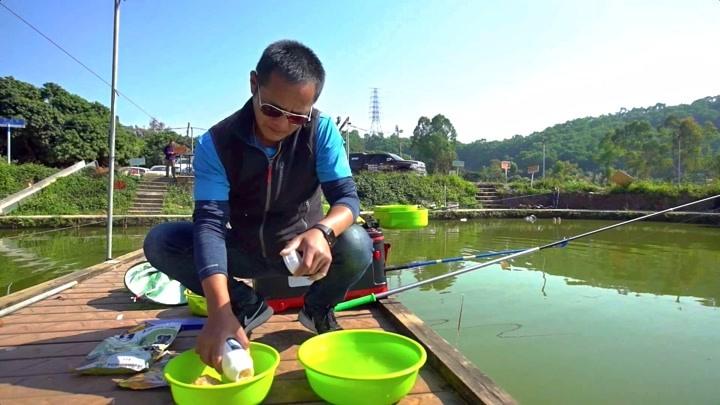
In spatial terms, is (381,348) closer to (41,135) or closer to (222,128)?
(222,128)

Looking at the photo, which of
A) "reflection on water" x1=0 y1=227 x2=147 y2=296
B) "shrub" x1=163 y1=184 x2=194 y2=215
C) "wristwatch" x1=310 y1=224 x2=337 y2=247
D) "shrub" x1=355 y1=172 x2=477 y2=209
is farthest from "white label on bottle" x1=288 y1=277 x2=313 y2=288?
"shrub" x1=355 y1=172 x2=477 y2=209

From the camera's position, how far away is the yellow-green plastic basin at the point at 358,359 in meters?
1.11

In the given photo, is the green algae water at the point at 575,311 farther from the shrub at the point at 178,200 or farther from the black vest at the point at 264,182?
the shrub at the point at 178,200

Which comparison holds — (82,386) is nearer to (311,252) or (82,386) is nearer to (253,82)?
(311,252)

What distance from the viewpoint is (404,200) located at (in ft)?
52.5

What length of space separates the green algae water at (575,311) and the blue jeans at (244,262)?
132cm

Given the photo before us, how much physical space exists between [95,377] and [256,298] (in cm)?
54

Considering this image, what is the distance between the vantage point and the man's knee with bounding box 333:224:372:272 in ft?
4.97

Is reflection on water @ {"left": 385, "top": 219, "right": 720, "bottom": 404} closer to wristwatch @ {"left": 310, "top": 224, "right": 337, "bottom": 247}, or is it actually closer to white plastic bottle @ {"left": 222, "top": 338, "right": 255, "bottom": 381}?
wristwatch @ {"left": 310, "top": 224, "right": 337, "bottom": 247}

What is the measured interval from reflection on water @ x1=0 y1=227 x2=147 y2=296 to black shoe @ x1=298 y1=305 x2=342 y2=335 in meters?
4.04

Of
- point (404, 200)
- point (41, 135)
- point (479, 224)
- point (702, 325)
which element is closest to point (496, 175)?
point (404, 200)

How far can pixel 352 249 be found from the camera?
152 cm

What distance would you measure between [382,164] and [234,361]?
17.6 metres

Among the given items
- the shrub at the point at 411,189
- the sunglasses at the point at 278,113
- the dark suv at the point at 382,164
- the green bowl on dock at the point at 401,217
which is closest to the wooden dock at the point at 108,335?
the sunglasses at the point at 278,113
